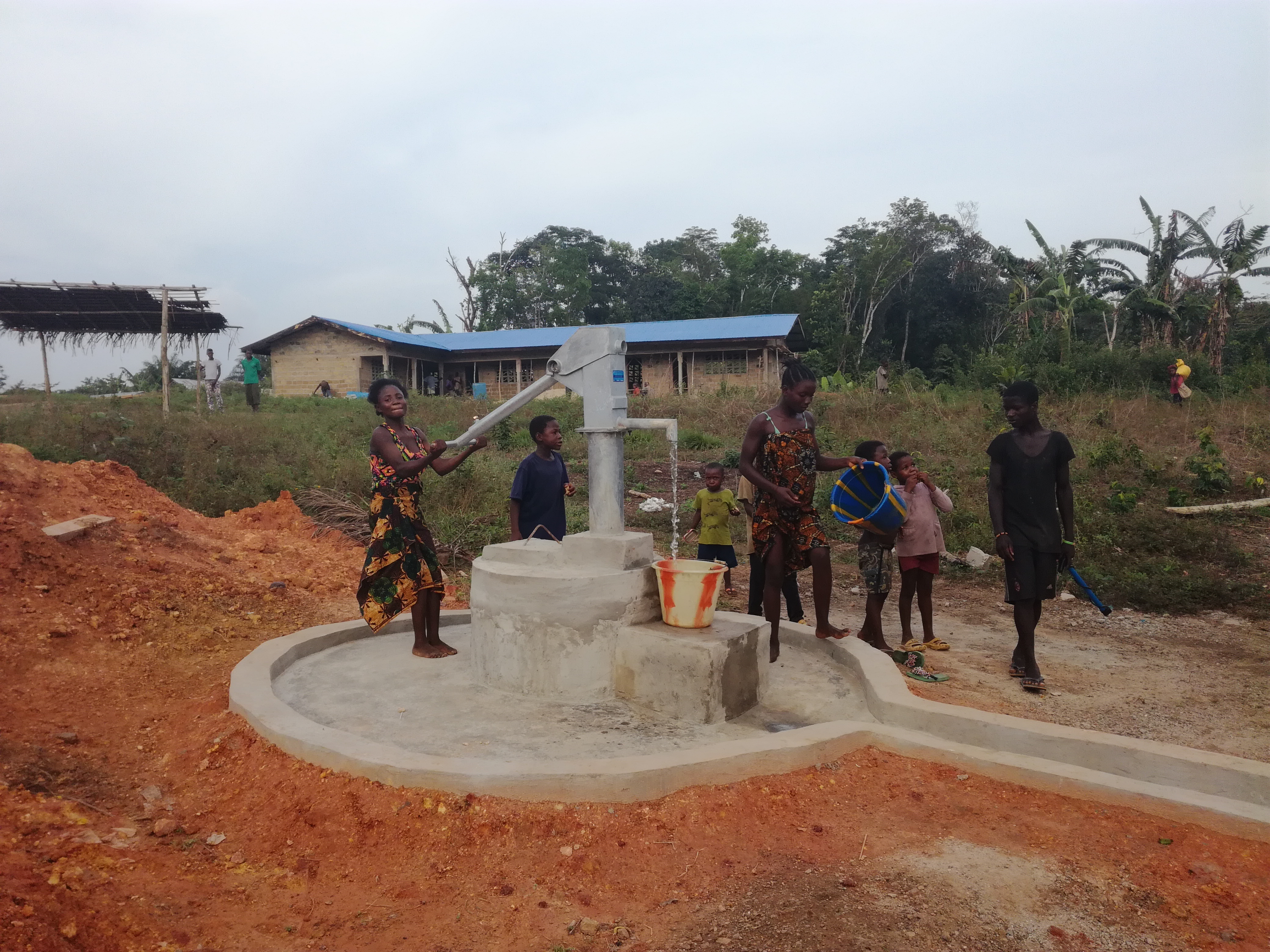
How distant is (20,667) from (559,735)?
10.9ft

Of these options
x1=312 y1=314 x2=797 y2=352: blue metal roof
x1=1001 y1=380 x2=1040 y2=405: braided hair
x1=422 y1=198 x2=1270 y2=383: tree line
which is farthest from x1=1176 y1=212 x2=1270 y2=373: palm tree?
x1=1001 y1=380 x2=1040 y2=405: braided hair

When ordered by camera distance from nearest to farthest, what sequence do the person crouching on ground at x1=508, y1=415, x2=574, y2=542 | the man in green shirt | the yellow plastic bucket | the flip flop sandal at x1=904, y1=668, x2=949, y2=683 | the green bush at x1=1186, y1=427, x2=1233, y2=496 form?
the yellow plastic bucket < the flip flop sandal at x1=904, y1=668, x2=949, y2=683 < the person crouching on ground at x1=508, y1=415, x2=574, y2=542 < the green bush at x1=1186, y1=427, x2=1233, y2=496 < the man in green shirt

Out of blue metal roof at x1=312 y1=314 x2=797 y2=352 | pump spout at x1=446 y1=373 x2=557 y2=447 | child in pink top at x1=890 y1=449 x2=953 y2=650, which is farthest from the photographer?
blue metal roof at x1=312 y1=314 x2=797 y2=352

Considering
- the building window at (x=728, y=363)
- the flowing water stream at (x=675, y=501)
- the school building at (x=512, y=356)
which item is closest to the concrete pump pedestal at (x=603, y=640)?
the flowing water stream at (x=675, y=501)

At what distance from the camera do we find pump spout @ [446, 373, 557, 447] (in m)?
4.19

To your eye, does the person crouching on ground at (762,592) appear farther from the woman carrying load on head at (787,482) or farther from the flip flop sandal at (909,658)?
the flip flop sandal at (909,658)

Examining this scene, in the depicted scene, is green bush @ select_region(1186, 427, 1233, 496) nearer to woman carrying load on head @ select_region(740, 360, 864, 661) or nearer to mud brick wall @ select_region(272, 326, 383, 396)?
woman carrying load on head @ select_region(740, 360, 864, 661)

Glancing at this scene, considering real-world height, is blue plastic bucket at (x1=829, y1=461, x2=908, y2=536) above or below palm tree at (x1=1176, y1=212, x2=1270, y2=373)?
below

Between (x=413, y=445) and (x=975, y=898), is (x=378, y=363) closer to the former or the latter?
(x=413, y=445)

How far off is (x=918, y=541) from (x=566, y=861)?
124 inches

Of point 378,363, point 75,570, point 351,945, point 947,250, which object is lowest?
point 351,945

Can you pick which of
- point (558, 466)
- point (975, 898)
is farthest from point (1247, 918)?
point (558, 466)

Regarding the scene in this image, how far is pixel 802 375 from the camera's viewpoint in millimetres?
4488

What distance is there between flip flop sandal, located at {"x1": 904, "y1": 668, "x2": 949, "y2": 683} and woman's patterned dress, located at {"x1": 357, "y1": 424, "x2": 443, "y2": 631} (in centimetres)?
266
